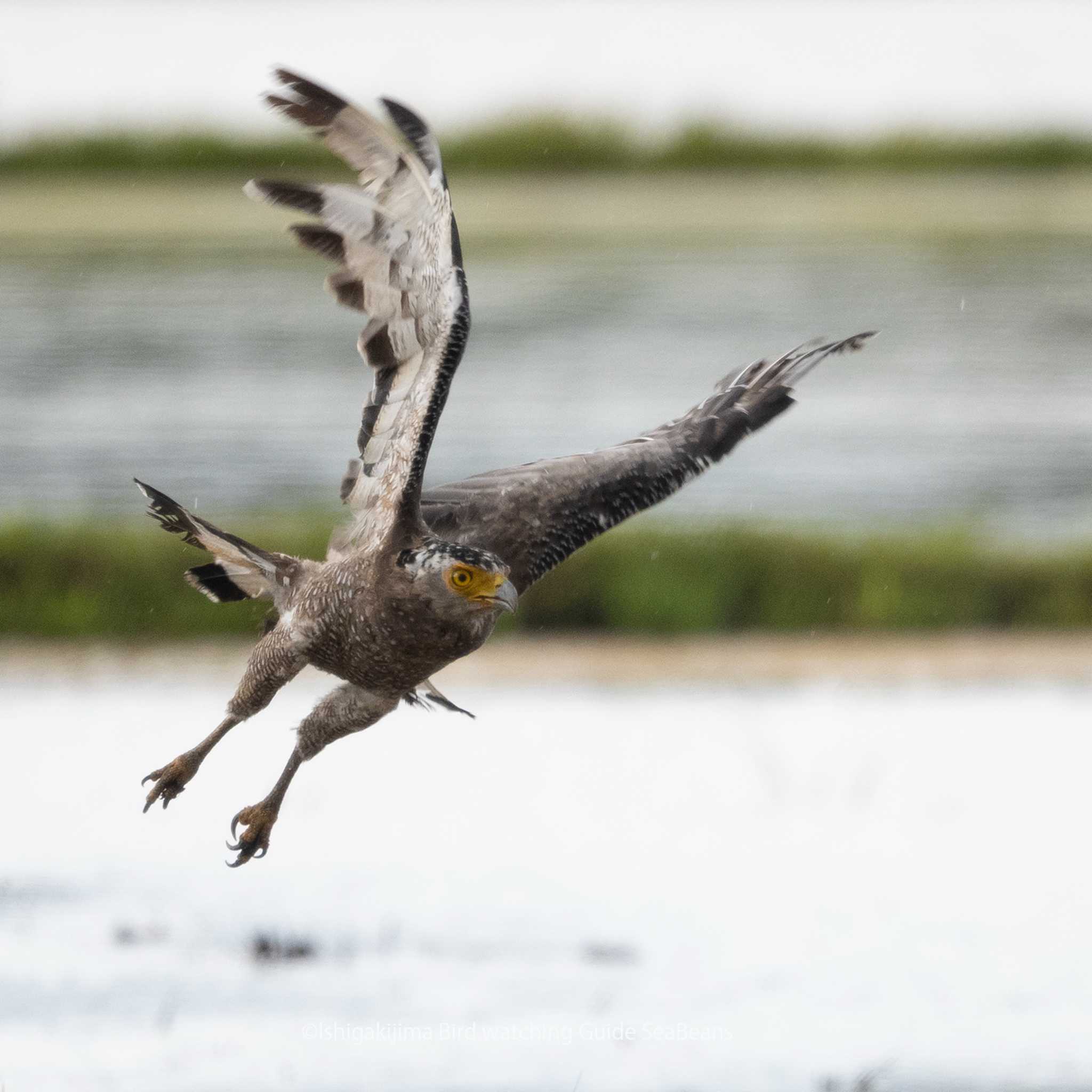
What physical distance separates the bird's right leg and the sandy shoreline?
4458 millimetres

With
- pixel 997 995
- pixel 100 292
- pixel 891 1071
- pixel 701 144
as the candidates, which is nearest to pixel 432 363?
pixel 891 1071

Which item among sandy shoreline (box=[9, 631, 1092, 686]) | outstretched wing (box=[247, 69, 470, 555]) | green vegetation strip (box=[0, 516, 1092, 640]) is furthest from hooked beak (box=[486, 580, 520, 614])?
green vegetation strip (box=[0, 516, 1092, 640])

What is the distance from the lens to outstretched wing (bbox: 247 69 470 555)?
5145mm

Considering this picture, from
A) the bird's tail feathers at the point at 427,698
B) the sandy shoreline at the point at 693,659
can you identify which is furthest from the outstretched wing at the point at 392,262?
the sandy shoreline at the point at 693,659

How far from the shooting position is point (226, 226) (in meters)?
29.3

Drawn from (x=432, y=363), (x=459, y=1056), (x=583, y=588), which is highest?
(x=432, y=363)

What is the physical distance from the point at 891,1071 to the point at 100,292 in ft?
66.7

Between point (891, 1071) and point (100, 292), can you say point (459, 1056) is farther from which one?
point (100, 292)

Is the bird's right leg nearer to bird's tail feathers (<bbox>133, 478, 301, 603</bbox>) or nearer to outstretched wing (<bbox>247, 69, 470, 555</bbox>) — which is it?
bird's tail feathers (<bbox>133, 478, 301, 603</bbox>)

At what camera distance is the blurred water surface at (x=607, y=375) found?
16.0 m

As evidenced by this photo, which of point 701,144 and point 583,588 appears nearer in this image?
point 583,588

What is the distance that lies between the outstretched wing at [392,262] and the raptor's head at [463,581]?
6.9 inches

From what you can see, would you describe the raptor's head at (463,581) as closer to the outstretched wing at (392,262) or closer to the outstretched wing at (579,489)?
the outstretched wing at (392,262)

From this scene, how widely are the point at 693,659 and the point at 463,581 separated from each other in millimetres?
5952
